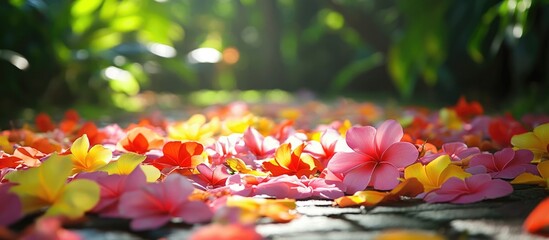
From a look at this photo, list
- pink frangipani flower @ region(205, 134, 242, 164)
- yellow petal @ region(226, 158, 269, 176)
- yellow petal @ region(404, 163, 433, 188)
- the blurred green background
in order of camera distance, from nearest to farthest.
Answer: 1. yellow petal @ region(404, 163, 433, 188)
2. yellow petal @ region(226, 158, 269, 176)
3. pink frangipani flower @ region(205, 134, 242, 164)
4. the blurred green background

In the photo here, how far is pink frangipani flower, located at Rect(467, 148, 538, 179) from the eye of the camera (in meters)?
1.21

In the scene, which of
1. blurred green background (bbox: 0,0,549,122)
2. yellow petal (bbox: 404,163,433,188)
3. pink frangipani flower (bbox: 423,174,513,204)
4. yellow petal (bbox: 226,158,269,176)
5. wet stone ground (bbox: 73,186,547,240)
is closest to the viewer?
wet stone ground (bbox: 73,186,547,240)

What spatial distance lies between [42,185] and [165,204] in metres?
0.20

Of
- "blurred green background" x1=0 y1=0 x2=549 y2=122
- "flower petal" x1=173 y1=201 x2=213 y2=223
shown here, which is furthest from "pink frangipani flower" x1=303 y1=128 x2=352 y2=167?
"blurred green background" x1=0 y1=0 x2=549 y2=122

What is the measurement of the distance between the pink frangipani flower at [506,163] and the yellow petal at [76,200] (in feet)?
2.35

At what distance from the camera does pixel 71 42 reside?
4.70 meters

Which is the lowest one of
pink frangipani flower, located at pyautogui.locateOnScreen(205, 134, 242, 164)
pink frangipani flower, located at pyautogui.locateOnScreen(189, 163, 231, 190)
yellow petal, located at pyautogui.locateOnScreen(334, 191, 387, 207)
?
yellow petal, located at pyautogui.locateOnScreen(334, 191, 387, 207)

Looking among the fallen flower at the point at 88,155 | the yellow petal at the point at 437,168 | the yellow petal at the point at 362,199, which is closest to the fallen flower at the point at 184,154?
the fallen flower at the point at 88,155

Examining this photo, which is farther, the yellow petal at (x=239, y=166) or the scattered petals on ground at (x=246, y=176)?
the yellow petal at (x=239, y=166)

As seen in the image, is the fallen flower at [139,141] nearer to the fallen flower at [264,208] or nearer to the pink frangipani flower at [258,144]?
the pink frangipani flower at [258,144]

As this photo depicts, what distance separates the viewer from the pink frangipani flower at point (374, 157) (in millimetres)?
1145

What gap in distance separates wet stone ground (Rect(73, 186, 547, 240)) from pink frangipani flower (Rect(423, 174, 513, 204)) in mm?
13

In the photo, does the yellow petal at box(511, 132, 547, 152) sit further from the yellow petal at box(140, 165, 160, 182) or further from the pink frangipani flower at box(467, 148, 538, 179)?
the yellow petal at box(140, 165, 160, 182)

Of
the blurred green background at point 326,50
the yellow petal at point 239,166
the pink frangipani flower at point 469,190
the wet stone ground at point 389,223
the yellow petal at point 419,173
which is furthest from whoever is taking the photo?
the blurred green background at point 326,50
